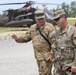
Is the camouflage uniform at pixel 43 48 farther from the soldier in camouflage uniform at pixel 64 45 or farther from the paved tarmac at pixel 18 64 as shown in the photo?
the paved tarmac at pixel 18 64

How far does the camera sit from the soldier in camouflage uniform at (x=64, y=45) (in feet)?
16.3

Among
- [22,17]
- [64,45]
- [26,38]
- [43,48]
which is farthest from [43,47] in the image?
[22,17]

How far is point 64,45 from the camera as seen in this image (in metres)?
5.05

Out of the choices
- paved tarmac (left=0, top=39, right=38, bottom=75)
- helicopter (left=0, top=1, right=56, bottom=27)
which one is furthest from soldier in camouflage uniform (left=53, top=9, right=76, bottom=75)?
helicopter (left=0, top=1, right=56, bottom=27)

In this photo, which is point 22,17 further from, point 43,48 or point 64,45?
point 64,45

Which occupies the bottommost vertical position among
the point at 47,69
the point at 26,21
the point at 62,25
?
the point at 26,21

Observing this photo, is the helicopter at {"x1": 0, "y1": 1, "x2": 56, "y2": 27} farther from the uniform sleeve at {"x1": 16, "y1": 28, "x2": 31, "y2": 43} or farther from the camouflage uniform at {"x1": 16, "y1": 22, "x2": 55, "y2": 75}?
the camouflage uniform at {"x1": 16, "y1": 22, "x2": 55, "y2": 75}

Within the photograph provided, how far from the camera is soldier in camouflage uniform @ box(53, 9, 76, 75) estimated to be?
4953 millimetres

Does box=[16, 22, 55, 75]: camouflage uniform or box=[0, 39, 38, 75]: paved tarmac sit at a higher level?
box=[16, 22, 55, 75]: camouflage uniform

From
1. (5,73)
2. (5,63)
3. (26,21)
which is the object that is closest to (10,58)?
(5,63)

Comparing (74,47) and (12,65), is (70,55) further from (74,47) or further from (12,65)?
Answer: (12,65)

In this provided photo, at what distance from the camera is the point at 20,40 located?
6918 mm

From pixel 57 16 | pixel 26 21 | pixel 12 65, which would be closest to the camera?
pixel 57 16

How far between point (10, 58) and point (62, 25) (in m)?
7.65
